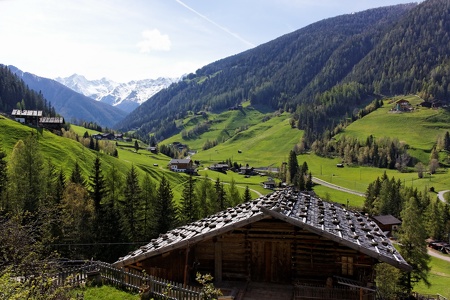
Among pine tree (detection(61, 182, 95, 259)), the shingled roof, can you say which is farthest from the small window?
pine tree (detection(61, 182, 95, 259))

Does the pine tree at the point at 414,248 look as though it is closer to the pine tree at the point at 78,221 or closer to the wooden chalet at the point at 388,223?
the wooden chalet at the point at 388,223

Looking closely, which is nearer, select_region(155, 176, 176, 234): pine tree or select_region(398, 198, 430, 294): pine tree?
select_region(398, 198, 430, 294): pine tree

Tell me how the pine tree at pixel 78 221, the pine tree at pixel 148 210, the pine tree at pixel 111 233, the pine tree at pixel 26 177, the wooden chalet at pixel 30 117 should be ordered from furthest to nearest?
the wooden chalet at pixel 30 117 → the pine tree at pixel 148 210 → the pine tree at pixel 111 233 → the pine tree at pixel 26 177 → the pine tree at pixel 78 221

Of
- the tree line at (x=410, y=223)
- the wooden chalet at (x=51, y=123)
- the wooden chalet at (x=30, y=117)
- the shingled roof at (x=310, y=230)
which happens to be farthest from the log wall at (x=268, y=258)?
the wooden chalet at (x=51, y=123)

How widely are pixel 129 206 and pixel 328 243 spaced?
51.6 m

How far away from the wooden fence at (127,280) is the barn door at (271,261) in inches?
161

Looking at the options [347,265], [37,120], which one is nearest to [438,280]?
[347,265]

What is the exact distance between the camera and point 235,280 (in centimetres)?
2362

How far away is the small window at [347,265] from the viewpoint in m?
22.2

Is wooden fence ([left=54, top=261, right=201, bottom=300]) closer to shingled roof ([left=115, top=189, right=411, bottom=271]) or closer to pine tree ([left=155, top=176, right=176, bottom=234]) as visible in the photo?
shingled roof ([left=115, top=189, right=411, bottom=271])

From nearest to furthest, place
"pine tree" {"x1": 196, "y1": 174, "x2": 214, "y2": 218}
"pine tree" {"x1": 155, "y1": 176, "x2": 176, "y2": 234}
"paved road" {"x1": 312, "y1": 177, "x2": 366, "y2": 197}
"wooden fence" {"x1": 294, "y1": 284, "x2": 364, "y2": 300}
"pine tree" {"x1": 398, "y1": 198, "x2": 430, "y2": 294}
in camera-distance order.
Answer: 1. "wooden fence" {"x1": 294, "y1": 284, "x2": 364, "y2": 300}
2. "pine tree" {"x1": 398, "y1": 198, "x2": 430, "y2": 294}
3. "pine tree" {"x1": 155, "y1": 176, "x2": 176, "y2": 234}
4. "pine tree" {"x1": 196, "y1": 174, "x2": 214, "y2": 218}
5. "paved road" {"x1": 312, "y1": 177, "x2": 366, "y2": 197}

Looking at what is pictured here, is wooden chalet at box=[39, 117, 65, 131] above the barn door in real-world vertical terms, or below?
above

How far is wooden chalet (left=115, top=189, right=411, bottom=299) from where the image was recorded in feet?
71.1

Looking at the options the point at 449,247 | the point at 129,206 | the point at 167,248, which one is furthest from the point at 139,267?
the point at 449,247
